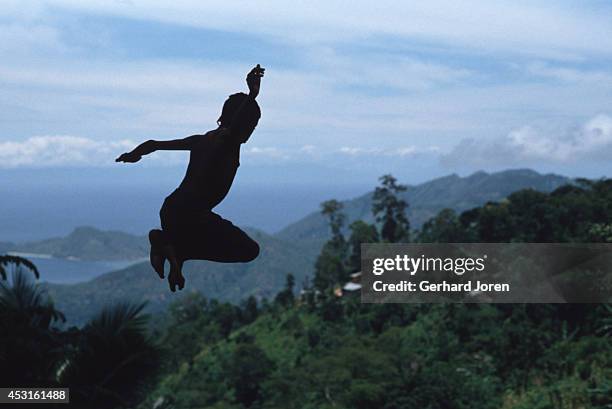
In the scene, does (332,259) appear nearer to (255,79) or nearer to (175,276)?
(175,276)

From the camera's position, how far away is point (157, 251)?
339 centimetres

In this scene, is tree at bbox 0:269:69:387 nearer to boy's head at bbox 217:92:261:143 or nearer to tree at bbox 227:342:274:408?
boy's head at bbox 217:92:261:143

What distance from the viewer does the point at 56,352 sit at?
9.50 meters

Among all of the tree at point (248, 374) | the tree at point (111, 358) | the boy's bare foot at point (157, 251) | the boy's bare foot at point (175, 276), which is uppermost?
the boy's bare foot at point (157, 251)

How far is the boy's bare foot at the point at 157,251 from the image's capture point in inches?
132

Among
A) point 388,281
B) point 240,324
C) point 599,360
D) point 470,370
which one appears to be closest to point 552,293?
point 470,370

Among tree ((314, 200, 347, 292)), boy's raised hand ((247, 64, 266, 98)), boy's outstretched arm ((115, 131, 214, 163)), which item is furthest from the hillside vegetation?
boy's raised hand ((247, 64, 266, 98))

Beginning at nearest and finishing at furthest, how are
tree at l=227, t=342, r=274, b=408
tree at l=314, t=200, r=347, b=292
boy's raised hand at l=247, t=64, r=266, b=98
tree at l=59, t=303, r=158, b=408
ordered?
boy's raised hand at l=247, t=64, r=266, b=98 < tree at l=59, t=303, r=158, b=408 < tree at l=227, t=342, r=274, b=408 < tree at l=314, t=200, r=347, b=292

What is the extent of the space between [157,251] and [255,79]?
2.91 ft

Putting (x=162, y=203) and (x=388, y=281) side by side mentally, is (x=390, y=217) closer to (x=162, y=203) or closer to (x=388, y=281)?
(x=388, y=281)

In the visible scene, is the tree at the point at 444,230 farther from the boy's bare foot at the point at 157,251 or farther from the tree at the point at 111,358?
the boy's bare foot at the point at 157,251

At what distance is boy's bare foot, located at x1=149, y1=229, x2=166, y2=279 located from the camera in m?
3.35

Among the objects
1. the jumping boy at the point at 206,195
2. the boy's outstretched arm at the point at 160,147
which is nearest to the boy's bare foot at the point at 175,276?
the jumping boy at the point at 206,195

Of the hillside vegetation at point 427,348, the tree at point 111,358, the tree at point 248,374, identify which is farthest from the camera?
the tree at point 248,374
